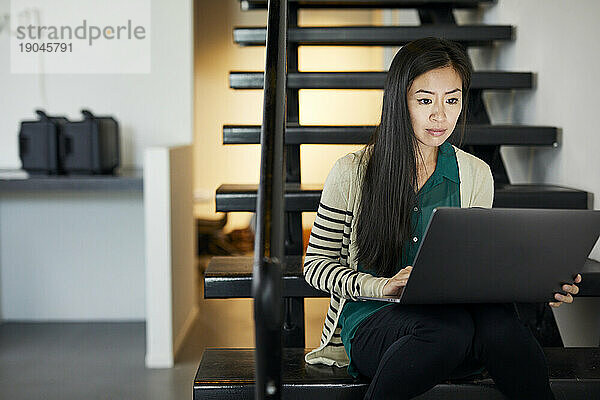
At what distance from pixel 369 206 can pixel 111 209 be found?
251cm

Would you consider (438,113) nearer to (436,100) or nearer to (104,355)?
(436,100)

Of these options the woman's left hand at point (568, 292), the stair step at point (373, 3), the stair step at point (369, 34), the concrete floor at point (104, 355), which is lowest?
the concrete floor at point (104, 355)

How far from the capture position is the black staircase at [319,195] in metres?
1.75

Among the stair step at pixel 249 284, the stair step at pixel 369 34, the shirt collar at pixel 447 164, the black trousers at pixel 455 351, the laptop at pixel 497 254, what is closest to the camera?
the laptop at pixel 497 254

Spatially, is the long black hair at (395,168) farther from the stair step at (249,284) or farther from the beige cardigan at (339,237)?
the stair step at (249,284)

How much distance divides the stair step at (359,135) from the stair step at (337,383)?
84 centimetres

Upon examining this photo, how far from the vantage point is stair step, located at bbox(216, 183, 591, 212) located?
229 centimetres

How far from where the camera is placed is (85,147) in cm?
345

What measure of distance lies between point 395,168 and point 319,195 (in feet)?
1.77

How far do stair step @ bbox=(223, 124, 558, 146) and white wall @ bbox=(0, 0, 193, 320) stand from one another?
4.77 feet

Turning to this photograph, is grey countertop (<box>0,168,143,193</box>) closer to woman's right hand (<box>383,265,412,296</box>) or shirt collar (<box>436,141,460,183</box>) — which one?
shirt collar (<box>436,141,460,183</box>)

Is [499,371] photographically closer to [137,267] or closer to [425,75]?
[425,75]

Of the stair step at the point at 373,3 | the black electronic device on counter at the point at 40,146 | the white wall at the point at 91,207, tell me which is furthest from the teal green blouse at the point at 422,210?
the white wall at the point at 91,207

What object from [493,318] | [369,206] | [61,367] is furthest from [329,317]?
[61,367]
